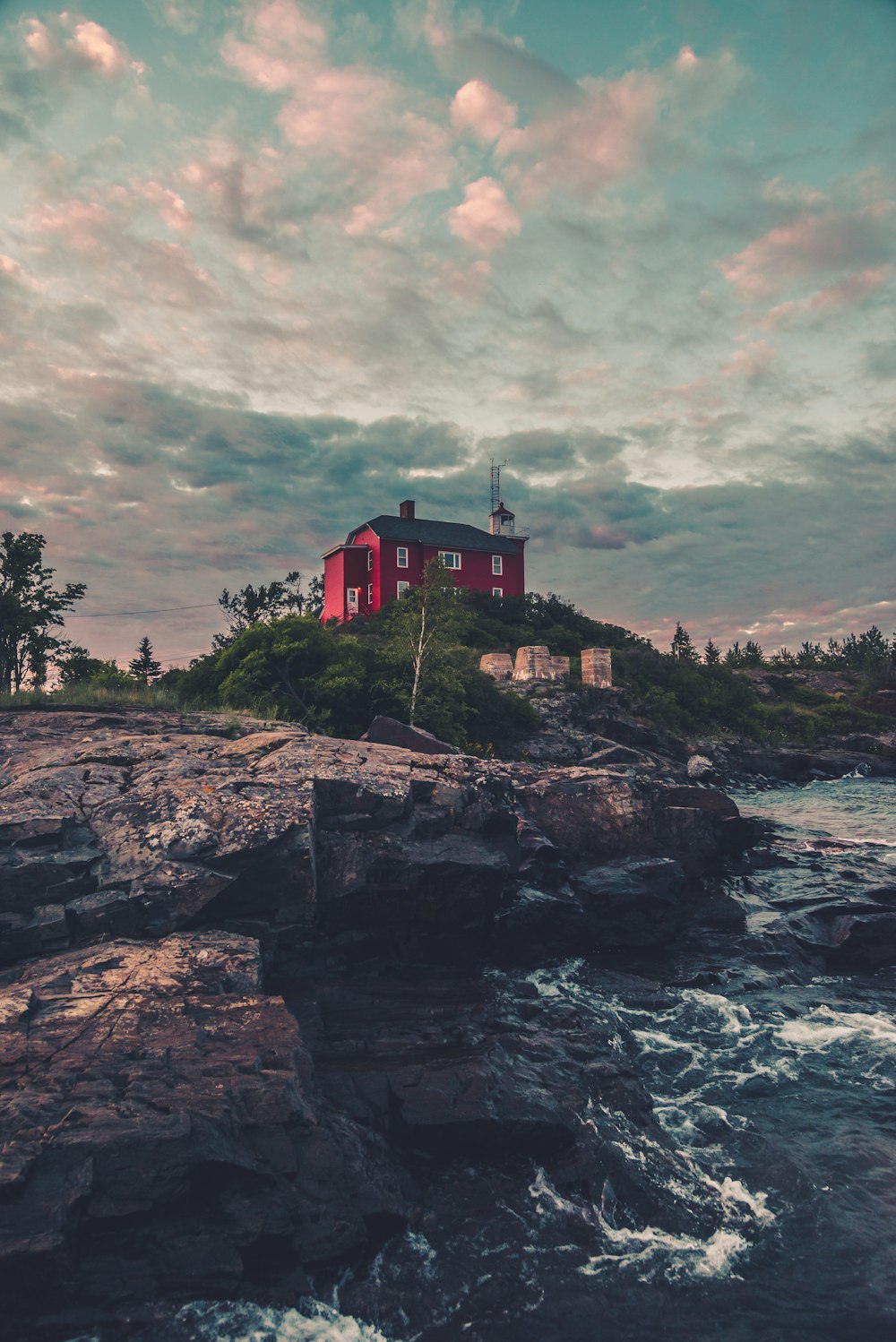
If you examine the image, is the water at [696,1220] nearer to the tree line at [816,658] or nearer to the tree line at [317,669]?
the tree line at [317,669]

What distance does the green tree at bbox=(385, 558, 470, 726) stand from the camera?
31156mm

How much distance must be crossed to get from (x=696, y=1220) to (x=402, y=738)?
580 inches

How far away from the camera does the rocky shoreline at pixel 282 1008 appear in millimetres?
5398

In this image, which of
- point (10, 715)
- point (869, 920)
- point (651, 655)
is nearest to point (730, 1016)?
point (869, 920)

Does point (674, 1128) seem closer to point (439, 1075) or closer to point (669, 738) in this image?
point (439, 1075)

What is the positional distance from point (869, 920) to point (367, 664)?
74.3 feet

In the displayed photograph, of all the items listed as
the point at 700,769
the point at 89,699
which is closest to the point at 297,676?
the point at 89,699

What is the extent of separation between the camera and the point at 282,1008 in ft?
25.2

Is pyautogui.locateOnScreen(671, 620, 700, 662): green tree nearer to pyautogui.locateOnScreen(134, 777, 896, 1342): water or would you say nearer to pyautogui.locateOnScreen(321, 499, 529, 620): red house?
pyautogui.locateOnScreen(321, 499, 529, 620): red house

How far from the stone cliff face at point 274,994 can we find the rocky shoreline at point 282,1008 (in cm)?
3

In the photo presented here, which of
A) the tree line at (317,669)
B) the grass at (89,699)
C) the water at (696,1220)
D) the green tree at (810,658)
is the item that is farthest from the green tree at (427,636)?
the green tree at (810,658)

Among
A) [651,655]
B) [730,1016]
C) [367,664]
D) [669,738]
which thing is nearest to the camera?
[730,1016]

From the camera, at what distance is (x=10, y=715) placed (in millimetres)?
16938

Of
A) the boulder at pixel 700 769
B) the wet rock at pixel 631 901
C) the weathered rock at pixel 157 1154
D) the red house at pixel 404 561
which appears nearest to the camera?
the weathered rock at pixel 157 1154
